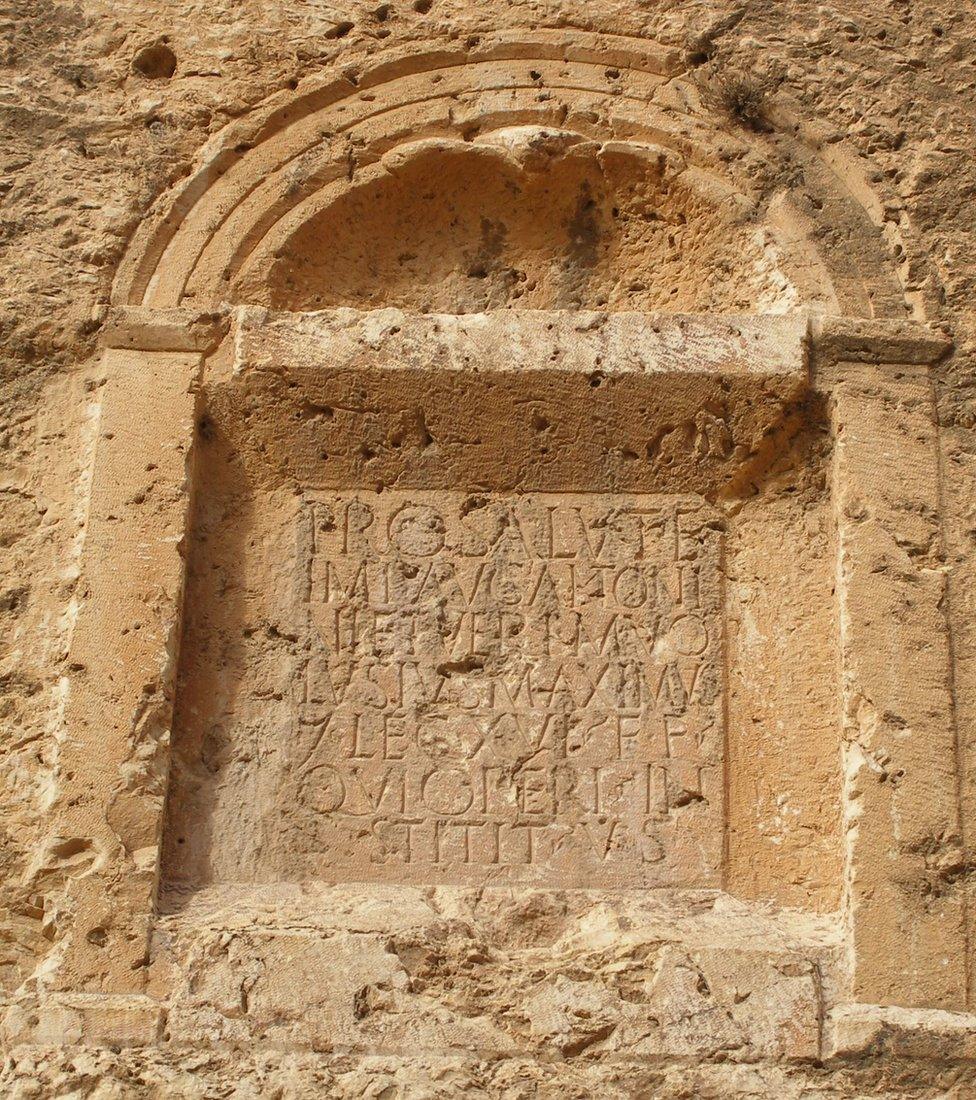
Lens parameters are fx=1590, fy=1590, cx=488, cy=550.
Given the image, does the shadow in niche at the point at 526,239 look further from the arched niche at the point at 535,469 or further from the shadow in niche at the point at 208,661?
the shadow in niche at the point at 208,661

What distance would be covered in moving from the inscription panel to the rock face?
0.04 ft

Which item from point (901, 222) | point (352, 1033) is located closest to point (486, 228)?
point (901, 222)

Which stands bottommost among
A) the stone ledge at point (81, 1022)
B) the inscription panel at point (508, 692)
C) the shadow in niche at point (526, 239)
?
the stone ledge at point (81, 1022)

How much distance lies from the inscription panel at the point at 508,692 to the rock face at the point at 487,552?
1 centimetres

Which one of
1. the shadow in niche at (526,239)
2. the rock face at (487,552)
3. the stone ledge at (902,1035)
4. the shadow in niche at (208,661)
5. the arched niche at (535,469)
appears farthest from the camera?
the shadow in niche at (526,239)

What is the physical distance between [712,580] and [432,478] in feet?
2.95

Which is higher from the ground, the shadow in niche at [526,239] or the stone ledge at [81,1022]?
the shadow in niche at [526,239]

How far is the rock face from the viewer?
4.10 meters

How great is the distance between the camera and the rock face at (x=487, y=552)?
13.4ft

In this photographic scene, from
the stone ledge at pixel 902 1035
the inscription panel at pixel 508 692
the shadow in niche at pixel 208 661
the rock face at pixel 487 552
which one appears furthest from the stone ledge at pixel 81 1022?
the stone ledge at pixel 902 1035

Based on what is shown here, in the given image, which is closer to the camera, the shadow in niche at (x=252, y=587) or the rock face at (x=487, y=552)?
the rock face at (x=487, y=552)

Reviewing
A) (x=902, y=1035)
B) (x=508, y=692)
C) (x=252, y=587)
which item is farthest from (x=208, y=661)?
(x=902, y=1035)

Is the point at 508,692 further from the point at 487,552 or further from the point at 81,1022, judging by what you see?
the point at 81,1022

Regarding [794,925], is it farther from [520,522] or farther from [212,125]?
[212,125]
